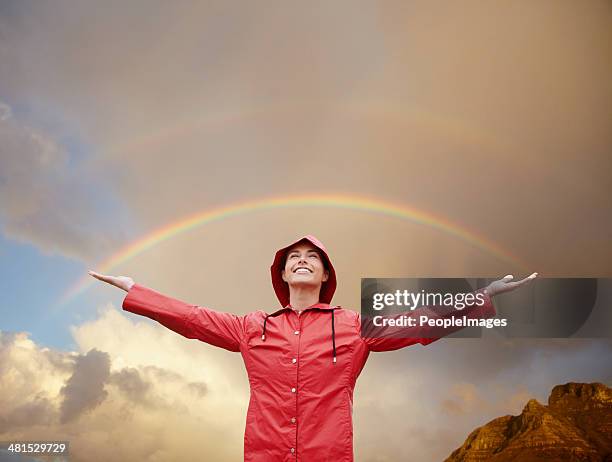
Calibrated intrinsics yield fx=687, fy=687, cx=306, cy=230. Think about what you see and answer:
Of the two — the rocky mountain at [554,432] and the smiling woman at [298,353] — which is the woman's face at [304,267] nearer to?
the smiling woman at [298,353]

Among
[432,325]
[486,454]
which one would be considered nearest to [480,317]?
[432,325]

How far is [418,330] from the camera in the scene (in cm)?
237

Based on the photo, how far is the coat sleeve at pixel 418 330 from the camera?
7.68 ft

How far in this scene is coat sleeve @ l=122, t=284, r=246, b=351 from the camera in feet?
8.06

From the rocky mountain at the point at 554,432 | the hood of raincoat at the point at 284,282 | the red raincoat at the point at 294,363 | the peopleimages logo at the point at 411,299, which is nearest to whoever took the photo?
the red raincoat at the point at 294,363

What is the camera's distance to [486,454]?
18.0 feet

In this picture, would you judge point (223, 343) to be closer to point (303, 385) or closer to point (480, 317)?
point (303, 385)

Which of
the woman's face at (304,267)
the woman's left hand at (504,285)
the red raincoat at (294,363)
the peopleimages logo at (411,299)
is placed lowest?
the red raincoat at (294,363)

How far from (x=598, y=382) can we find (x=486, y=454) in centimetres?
114

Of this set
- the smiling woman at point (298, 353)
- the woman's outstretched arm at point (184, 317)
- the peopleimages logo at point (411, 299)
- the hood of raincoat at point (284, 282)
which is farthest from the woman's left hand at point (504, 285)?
the woman's outstretched arm at point (184, 317)

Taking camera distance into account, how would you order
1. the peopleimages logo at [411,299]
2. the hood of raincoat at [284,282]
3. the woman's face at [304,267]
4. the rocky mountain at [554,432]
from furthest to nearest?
the rocky mountain at [554,432], the hood of raincoat at [284,282], the woman's face at [304,267], the peopleimages logo at [411,299]

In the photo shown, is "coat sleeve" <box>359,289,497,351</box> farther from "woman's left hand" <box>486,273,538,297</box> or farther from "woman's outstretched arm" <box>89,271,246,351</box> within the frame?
"woman's outstretched arm" <box>89,271,246,351</box>

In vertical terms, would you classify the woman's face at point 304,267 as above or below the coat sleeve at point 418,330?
above

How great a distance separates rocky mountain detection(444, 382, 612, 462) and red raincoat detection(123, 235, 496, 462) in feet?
11.1
